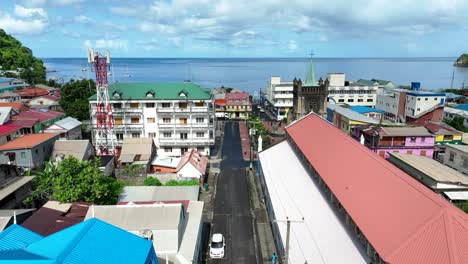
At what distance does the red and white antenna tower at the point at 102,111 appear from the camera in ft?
145

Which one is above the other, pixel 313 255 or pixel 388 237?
pixel 388 237

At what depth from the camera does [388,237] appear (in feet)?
52.5

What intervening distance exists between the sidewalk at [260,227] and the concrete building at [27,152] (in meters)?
26.5

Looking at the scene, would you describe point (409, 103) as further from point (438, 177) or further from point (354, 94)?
point (438, 177)

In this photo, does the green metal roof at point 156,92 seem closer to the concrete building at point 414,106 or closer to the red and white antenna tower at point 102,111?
the red and white antenna tower at point 102,111

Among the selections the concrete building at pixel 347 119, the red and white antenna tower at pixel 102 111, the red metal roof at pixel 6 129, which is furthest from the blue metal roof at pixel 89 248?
the concrete building at pixel 347 119

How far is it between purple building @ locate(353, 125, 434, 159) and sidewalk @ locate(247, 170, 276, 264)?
19.0 meters

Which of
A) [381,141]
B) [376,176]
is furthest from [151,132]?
[376,176]

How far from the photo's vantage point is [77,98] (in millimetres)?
66875

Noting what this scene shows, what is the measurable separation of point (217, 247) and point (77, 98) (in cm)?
5390

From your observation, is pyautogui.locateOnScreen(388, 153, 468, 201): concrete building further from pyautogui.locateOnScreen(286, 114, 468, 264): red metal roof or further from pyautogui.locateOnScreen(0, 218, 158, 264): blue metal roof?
pyautogui.locateOnScreen(0, 218, 158, 264): blue metal roof

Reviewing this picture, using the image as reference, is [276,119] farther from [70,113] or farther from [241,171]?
[70,113]

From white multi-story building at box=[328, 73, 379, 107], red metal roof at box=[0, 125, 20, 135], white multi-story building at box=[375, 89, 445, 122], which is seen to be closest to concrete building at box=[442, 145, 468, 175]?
white multi-story building at box=[375, 89, 445, 122]

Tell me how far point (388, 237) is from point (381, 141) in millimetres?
33564
